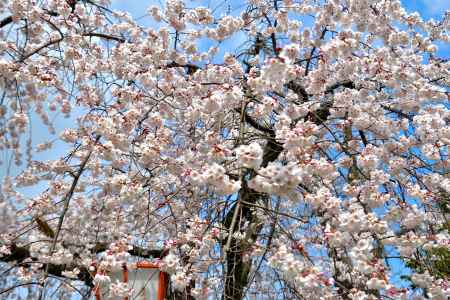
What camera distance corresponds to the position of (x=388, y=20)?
455cm

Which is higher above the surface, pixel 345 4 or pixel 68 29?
pixel 345 4

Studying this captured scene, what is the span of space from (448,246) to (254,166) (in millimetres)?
1443

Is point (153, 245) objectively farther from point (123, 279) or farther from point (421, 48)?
point (421, 48)

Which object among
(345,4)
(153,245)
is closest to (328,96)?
(345,4)

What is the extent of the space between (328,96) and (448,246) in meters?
1.74

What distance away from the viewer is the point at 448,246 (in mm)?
3000

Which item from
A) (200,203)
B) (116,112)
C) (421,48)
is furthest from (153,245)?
(421,48)

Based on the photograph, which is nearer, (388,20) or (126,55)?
(126,55)

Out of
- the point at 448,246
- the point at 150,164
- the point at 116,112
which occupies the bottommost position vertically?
the point at 448,246

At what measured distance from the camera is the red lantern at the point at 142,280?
118 inches

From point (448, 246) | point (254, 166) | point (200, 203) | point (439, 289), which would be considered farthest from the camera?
point (200, 203)

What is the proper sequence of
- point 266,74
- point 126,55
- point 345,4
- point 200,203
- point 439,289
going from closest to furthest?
point 266,74, point 439,289, point 200,203, point 126,55, point 345,4

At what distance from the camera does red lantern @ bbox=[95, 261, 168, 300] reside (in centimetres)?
299

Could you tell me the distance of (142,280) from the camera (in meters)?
3.16
